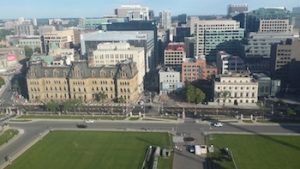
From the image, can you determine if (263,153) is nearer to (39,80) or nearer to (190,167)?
(190,167)

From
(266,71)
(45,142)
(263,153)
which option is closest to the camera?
(263,153)

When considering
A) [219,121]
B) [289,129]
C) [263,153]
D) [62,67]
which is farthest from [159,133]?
[62,67]

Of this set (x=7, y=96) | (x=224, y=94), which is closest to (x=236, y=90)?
(x=224, y=94)

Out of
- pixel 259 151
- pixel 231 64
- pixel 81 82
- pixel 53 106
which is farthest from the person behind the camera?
pixel 231 64

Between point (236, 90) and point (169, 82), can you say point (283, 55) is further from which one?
point (169, 82)

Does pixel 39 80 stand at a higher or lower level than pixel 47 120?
higher

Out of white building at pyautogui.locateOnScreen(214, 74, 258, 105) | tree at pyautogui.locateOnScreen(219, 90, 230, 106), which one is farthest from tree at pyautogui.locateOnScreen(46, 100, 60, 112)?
tree at pyautogui.locateOnScreen(219, 90, 230, 106)

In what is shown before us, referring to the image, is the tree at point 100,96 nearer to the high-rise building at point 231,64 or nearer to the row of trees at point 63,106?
the row of trees at point 63,106
